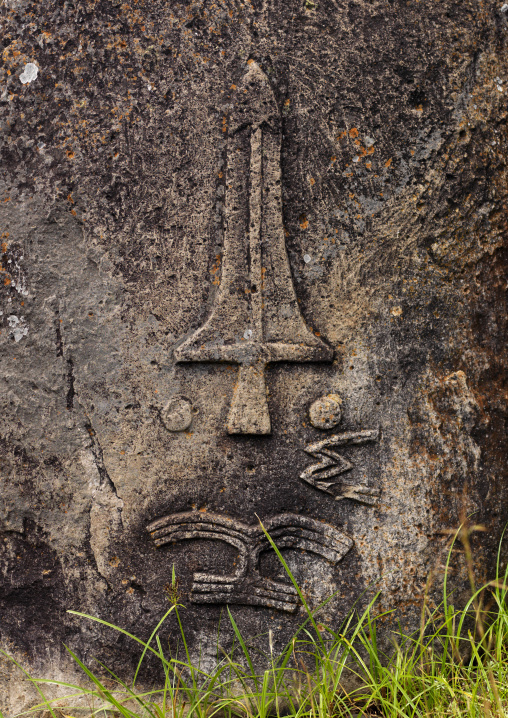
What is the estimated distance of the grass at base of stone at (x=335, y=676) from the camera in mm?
1620

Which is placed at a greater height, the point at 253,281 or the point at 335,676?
the point at 253,281

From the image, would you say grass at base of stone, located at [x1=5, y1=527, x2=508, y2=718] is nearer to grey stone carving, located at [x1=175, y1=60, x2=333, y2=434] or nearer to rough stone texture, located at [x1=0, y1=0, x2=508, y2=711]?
rough stone texture, located at [x1=0, y1=0, x2=508, y2=711]

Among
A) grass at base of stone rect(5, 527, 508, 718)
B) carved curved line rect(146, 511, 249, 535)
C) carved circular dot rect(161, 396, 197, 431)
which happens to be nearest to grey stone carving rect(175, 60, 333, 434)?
carved circular dot rect(161, 396, 197, 431)

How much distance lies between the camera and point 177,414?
182 cm

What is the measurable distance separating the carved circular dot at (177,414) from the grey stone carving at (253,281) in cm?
12

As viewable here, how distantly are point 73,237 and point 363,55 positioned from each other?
1004 mm

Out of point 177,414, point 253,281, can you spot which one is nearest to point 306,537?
point 177,414

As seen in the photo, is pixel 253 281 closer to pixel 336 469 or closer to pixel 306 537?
pixel 336 469

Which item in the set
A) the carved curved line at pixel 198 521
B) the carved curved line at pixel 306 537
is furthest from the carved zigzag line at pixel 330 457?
the carved curved line at pixel 198 521

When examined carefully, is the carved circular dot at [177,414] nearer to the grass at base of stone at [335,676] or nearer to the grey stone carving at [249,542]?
the grey stone carving at [249,542]

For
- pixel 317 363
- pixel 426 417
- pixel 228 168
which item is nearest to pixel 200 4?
pixel 228 168

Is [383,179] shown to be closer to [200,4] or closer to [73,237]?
[200,4]

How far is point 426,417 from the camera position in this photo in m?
1.86

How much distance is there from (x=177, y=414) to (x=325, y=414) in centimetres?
43
